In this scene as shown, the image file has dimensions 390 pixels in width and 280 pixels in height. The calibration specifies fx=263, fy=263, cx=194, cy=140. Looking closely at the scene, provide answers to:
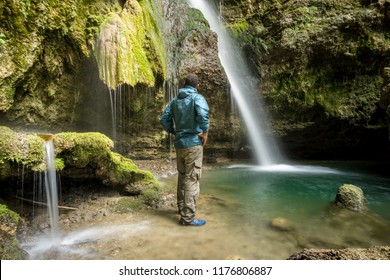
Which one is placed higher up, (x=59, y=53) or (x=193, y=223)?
(x=59, y=53)

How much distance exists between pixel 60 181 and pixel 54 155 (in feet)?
3.21

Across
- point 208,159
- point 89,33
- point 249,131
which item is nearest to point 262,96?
point 249,131

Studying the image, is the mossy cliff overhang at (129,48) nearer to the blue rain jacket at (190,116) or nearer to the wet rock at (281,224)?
the blue rain jacket at (190,116)

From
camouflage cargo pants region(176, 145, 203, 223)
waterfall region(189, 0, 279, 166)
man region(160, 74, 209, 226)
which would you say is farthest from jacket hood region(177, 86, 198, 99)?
waterfall region(189, 0, 279, 166)

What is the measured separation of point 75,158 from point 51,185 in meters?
0.65

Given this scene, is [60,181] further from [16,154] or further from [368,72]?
[368,72]

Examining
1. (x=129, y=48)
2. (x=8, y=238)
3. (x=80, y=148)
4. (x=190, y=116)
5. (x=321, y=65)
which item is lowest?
(x=8, y=238)

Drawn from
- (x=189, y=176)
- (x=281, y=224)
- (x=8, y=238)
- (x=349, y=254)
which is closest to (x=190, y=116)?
(x=189, y=176)

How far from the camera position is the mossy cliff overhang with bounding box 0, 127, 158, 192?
4098 mm

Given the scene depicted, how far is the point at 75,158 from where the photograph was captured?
197 inches

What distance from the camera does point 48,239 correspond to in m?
4.30

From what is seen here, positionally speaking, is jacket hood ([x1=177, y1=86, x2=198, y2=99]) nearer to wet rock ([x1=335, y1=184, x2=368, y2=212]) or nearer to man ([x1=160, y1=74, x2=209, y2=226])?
man ([x1=160, y1=74, x2=209, y2=226])

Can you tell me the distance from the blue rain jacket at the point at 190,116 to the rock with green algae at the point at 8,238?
2764 mm

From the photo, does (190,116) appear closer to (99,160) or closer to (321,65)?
(99,160)
